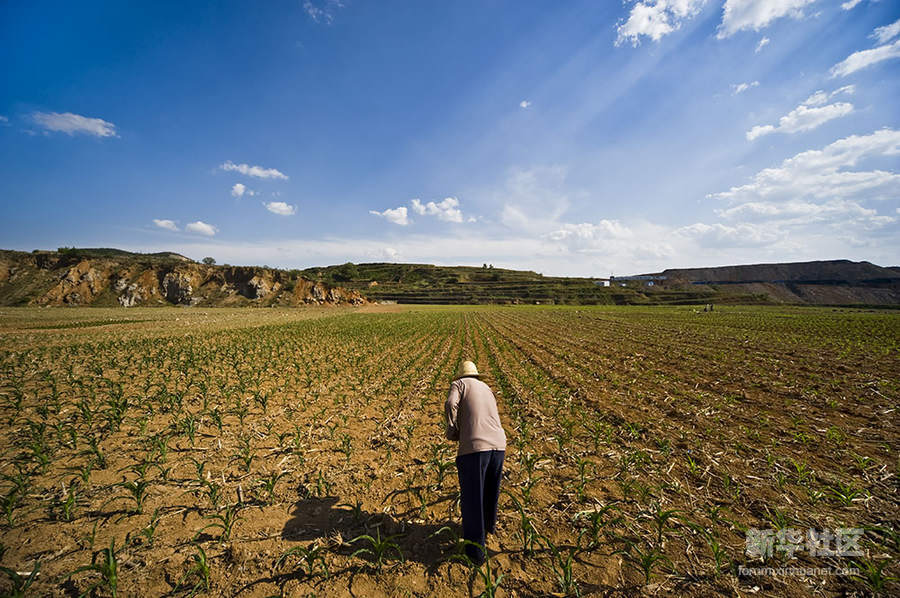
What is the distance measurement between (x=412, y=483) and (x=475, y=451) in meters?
2.47

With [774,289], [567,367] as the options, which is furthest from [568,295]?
[774,289]

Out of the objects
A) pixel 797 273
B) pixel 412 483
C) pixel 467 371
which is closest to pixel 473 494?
pixel 467 371

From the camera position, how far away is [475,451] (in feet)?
11.1

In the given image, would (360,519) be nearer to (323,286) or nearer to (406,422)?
(406,422)

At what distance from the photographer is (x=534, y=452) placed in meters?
6.21

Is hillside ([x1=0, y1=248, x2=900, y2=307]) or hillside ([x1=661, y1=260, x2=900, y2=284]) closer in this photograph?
hillside ([x1=0, y1=248, x2=900, y2=307])

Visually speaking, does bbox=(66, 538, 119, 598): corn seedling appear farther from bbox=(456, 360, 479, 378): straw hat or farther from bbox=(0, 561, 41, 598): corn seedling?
bbox=(456, 360, 479, 378): straw hat

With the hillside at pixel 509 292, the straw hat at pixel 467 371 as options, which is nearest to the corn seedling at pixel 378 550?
the straw hat at pixel 467 371

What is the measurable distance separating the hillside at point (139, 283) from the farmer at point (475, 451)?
69.5 m

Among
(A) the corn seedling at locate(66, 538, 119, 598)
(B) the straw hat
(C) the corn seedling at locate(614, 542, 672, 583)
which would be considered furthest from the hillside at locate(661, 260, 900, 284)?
(A) the corn seedling at locate(66, 538, 119, 598)

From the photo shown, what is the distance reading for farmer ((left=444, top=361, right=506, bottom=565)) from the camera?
342cm

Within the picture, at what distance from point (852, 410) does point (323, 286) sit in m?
75.1

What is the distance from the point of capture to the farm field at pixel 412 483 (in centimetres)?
329

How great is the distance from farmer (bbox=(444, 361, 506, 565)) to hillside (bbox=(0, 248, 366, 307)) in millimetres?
69531
